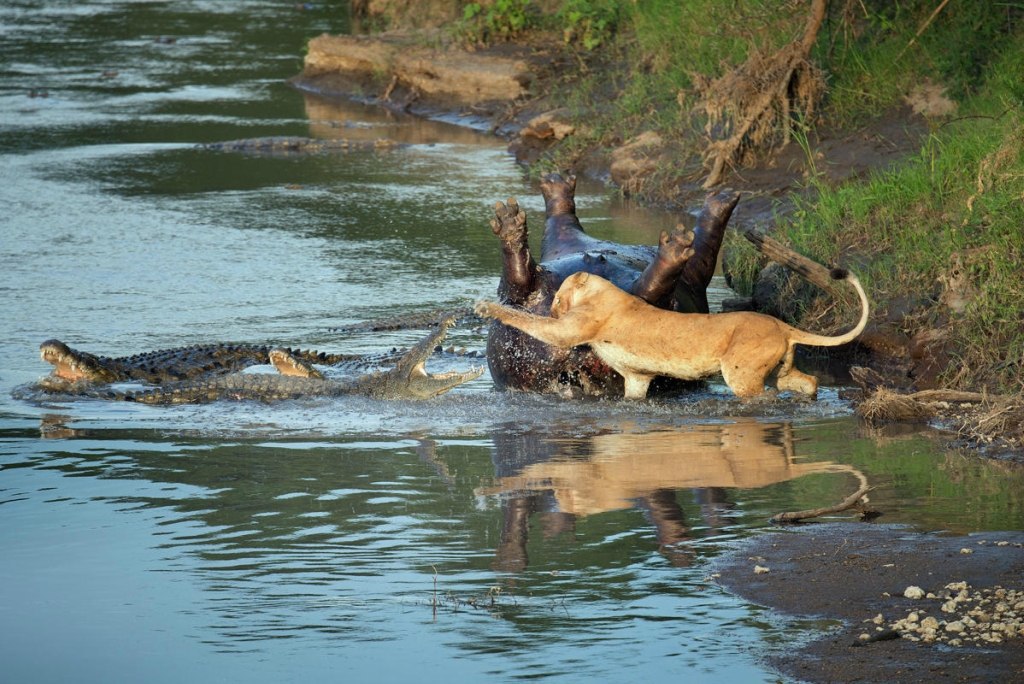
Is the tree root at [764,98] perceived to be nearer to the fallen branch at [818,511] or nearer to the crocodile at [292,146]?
the crocodile at [292,146]

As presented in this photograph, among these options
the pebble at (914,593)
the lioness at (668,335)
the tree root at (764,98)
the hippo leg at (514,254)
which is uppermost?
the tree root at (764,98)

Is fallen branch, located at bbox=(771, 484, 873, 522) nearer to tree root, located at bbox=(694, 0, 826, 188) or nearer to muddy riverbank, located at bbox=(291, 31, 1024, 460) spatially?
muddy riverbank, located at bbox=(291, 31, 1024, 460)

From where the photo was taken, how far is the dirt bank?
4.44 m

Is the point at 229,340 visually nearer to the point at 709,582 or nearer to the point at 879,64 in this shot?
the point at 709,582

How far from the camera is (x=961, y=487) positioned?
6.34 metres

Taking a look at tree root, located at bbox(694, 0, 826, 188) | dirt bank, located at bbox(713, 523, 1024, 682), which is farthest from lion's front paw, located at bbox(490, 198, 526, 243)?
tree root, located at bbox(694, 0, 826, 188)

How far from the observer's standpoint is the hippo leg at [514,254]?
8.31 meters

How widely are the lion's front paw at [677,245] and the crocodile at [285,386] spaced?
1168 mm

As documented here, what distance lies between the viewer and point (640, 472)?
21.9 ft

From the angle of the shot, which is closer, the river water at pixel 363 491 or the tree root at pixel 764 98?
the river water at pixel 363 491

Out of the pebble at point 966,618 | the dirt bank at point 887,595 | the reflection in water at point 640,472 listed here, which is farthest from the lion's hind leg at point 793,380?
the pebble at point 966,618

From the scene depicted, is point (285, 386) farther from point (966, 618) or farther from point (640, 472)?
point (966, 618)

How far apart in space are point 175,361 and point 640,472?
3.40 m

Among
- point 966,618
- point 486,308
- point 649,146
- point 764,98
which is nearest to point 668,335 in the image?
point 486,308
